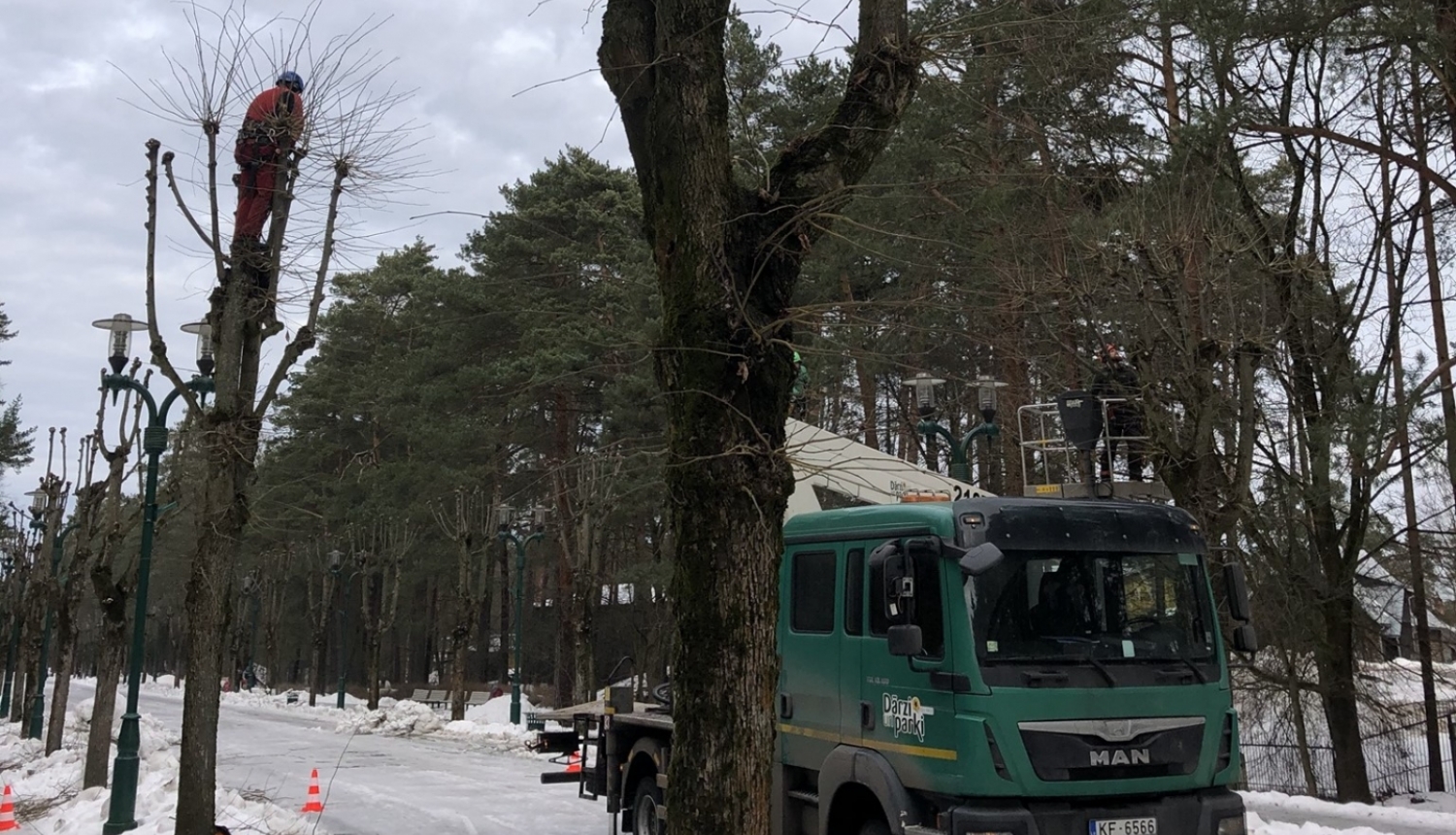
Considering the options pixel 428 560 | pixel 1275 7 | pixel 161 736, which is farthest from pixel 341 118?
pixel 428 560

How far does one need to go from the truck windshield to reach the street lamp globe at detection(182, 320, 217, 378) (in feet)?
32.0

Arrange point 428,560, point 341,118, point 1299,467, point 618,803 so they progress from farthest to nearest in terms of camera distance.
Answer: point 428,560 < point 1299,467 < point 341,118 < point 618,803

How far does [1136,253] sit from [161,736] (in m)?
20.8

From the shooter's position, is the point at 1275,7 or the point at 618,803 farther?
the point at 1275,7

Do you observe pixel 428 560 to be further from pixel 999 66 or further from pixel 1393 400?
pixel 999 66

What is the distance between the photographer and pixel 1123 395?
11.7 m

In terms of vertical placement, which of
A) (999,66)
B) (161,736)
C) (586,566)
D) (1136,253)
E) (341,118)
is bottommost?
(161,736)

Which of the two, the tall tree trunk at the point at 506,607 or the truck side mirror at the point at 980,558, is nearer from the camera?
the truck side mirror at the point at 980,558

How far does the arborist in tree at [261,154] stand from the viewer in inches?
445

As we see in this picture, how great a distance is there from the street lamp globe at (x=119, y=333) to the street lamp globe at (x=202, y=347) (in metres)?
1.65

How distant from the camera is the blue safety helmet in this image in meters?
11.3

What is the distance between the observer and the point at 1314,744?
1941 centimetres

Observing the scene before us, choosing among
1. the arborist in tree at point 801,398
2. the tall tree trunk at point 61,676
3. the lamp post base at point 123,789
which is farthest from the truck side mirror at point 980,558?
the tall tree trunk at point 61,676

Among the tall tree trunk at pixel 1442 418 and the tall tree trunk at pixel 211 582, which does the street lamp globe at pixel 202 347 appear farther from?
the tall tree trunk at pixel 1442 418
